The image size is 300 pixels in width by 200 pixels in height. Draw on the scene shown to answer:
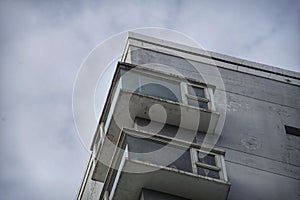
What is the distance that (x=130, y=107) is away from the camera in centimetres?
1600

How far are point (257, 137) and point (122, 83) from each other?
3.67 metres

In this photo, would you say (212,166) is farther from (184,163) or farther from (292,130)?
(292,130)

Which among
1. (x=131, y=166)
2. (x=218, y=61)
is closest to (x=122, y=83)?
(x=131, y=166)

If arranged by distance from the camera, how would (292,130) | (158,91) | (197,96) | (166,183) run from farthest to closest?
(292,130), (197,96), (158,91), (166,183)

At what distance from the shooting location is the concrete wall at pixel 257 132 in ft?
51.2

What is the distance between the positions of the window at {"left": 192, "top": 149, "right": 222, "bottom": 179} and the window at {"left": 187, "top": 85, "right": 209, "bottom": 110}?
1.85m

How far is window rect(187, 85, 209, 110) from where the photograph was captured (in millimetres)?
16500

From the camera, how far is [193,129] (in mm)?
16203

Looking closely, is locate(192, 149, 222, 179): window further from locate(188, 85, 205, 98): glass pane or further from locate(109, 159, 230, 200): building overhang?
locate(188, 85, 205, 98): glass pane

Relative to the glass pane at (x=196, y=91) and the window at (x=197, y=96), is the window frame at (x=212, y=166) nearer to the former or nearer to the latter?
the window at (x=197, y=96)

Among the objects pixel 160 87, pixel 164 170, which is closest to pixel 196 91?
pixel 160 87

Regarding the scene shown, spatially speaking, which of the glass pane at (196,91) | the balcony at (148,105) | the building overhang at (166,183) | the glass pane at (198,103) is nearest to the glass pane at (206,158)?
the building overhang at (166,183)

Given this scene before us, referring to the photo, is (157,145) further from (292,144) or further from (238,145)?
(292,144)

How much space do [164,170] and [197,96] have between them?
10.8 feet
